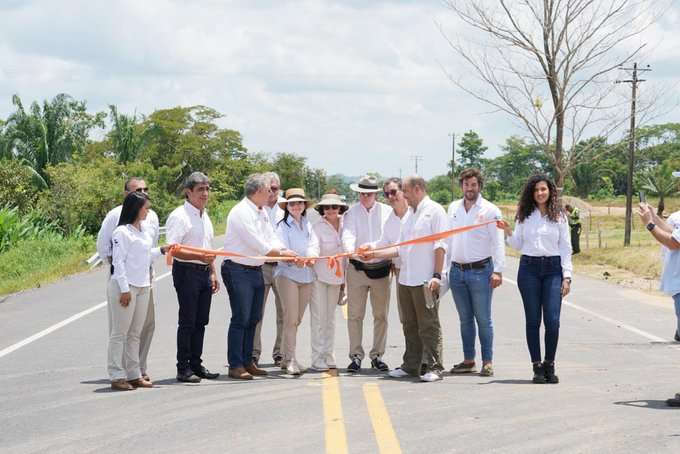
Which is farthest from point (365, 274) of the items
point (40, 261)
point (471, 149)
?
point (471, 149)

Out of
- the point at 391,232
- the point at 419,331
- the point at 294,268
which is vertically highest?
the point at 391,232

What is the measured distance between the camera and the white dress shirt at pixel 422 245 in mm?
9109

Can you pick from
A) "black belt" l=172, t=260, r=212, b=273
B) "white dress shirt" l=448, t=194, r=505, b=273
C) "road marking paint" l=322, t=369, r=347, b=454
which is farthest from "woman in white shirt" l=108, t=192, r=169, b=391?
"white dress shirt" l=448, t=194, r=505, b=273

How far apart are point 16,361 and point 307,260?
3489 millimetres

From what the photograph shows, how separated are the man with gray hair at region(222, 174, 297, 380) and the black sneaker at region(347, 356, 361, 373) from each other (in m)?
0.85

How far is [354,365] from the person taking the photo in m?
9.64

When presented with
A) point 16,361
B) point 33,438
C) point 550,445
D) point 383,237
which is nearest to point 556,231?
point 383,237

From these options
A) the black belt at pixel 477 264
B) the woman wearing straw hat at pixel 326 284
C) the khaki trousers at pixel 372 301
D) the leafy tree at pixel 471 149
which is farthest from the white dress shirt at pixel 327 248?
the leafy tree at pixel 471 149

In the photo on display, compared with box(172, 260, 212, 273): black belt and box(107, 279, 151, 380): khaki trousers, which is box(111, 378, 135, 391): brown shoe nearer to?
box(107, 279, 151, 380): khaki trousers

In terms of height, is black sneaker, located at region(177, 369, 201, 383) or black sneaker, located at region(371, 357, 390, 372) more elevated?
black sneaker, located at region(177, 369, 201, 383)

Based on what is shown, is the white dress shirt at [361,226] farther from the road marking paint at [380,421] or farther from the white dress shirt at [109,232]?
the white dress shirt at [109,232]

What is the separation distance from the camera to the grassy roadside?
75.5ft

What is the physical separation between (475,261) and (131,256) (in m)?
3.30

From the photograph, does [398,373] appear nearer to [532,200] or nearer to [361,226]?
[361,226]
